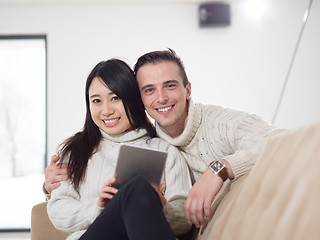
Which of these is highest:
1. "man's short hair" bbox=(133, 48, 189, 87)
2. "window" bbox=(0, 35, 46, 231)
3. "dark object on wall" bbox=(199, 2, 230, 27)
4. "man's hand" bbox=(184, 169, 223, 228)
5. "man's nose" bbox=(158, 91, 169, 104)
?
"dark object on wall" bbox=(199, 2, 230, 27)

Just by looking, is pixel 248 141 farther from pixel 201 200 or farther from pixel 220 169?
pixel 201 200

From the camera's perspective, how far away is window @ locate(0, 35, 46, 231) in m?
4.66

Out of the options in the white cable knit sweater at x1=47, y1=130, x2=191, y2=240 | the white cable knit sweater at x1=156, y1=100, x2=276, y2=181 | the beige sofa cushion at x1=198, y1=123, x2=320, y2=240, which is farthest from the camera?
the white cable knit sweater at x1=156, y1=100, x2=276, y2=181

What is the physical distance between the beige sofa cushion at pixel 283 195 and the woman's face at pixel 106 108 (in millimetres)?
763

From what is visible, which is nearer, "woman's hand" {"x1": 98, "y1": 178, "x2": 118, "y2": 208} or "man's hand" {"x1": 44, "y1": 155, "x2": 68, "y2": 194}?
"woman's hand" {"x1": 98, "y1": 178, "x2": 118, "y2": 208}

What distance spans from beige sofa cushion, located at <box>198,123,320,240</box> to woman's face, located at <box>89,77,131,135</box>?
0.76 metres

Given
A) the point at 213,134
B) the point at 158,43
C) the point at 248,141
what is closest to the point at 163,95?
the point at 213,134

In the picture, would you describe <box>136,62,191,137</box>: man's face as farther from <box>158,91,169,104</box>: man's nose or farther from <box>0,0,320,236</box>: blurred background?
<box>0,0,320,236</box>: blurred background

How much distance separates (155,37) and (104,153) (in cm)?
310

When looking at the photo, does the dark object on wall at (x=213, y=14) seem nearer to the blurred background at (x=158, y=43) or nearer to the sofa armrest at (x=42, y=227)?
the blurred background at (x=158, y=43)

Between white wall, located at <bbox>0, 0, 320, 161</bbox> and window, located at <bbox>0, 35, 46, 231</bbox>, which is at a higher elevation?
white wall, located at <bbox>0, 0, 320, 161</bbox>

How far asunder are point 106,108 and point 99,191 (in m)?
0.33

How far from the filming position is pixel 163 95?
61.3 inches

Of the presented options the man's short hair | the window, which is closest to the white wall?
the window
